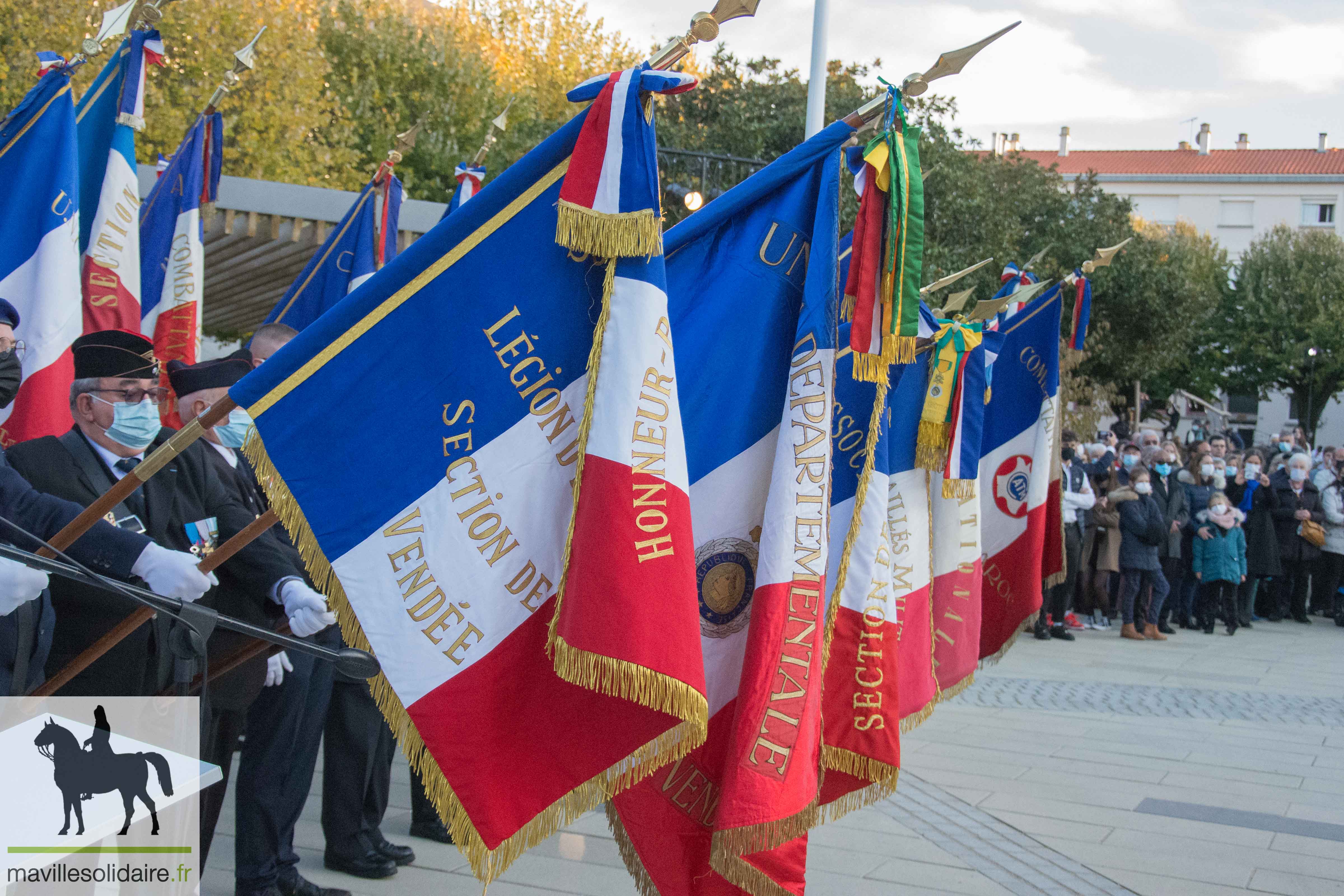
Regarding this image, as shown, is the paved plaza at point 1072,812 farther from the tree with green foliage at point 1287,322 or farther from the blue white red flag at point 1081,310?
the tree with green foliage at point 1287,322

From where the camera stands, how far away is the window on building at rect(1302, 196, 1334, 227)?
5903 cm

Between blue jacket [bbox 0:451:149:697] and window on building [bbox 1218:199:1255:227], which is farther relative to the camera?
window on building [bbox 1218:199:1255:227]

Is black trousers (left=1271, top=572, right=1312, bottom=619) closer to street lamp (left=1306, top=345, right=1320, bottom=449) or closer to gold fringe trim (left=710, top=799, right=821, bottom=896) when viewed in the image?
gold fringe trim (left=710, top=799, right=821, bottom=896)

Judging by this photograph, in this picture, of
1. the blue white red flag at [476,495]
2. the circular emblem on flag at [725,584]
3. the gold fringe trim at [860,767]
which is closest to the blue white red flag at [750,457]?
the circular emblem on flag at [725,584]

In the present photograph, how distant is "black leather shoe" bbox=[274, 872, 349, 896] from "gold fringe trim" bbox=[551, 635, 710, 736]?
2.15 meters

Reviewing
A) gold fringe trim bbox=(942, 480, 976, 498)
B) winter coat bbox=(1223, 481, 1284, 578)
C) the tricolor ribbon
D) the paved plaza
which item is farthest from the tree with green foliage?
the tricolor ribbon

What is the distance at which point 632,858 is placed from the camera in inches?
128

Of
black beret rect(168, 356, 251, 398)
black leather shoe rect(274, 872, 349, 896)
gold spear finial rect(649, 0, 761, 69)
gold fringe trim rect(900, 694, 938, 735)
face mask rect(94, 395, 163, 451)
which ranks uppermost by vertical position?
gold spear finial rect(649, 0, 761, 69)

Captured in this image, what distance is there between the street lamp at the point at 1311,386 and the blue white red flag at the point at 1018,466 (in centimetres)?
3844

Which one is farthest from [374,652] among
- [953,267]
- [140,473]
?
[953,267]

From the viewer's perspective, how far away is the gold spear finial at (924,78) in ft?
10.1

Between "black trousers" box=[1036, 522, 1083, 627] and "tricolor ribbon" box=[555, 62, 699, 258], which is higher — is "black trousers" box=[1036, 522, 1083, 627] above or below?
below

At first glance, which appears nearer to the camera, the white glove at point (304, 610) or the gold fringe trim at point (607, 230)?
the gold fringe trim at point (607, 230)

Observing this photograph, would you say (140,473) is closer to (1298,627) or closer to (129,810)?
(129,810)
